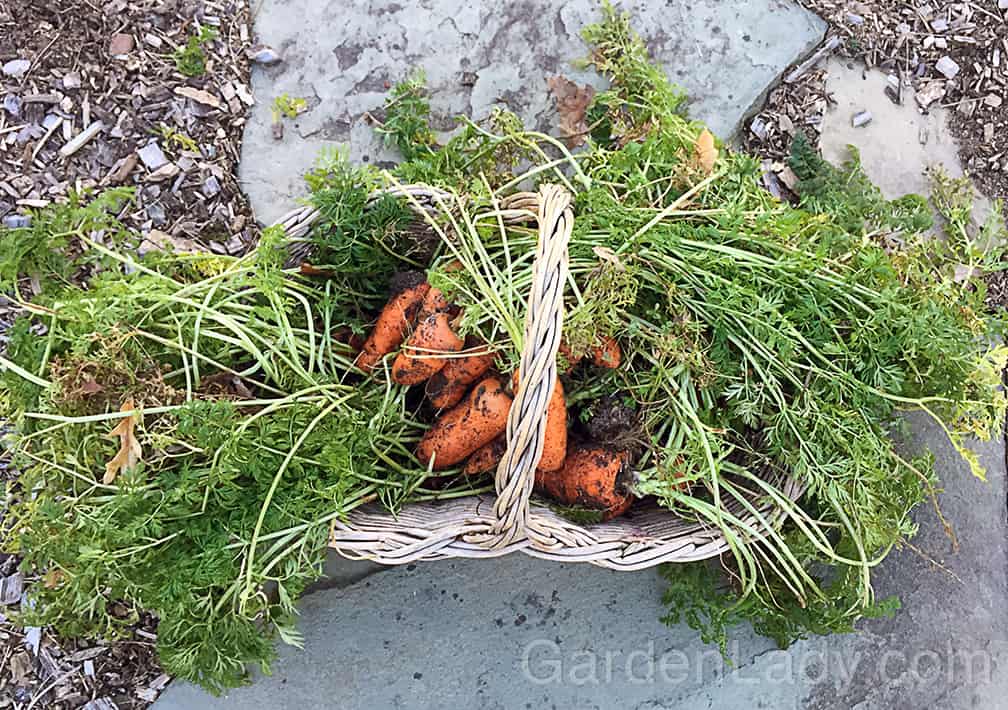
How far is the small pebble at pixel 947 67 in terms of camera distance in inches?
88.4

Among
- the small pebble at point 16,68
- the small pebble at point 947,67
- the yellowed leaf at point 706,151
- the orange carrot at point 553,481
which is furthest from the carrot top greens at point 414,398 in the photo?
the small pebble at point 947,67

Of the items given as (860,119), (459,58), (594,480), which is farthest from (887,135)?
(594,480)

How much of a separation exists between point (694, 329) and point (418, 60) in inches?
42.5

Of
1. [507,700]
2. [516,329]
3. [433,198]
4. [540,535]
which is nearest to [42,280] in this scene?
[433,198]

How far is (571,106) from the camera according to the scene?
2.02 metres

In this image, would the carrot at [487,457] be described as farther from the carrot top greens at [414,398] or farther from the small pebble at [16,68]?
the small pebble at [16,68]

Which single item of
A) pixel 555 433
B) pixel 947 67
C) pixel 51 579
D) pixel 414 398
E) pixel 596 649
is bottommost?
pixel 596 649

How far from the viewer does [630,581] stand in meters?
1.99

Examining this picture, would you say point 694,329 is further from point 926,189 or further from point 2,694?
point 2,694

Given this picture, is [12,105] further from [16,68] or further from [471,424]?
[471,424]

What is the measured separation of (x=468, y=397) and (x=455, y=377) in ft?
0.15

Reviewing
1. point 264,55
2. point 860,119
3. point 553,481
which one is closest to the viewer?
point 553,481

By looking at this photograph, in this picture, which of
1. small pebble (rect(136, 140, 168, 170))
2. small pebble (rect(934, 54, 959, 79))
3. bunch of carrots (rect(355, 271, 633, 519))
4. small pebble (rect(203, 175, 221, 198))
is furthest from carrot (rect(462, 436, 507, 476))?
small pebble (rect(934, 54, 959, 79))

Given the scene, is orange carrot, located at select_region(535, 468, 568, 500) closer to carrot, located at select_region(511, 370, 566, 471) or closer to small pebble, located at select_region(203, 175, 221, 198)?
carrot, located at select_region(511, 370, 566, 471)
